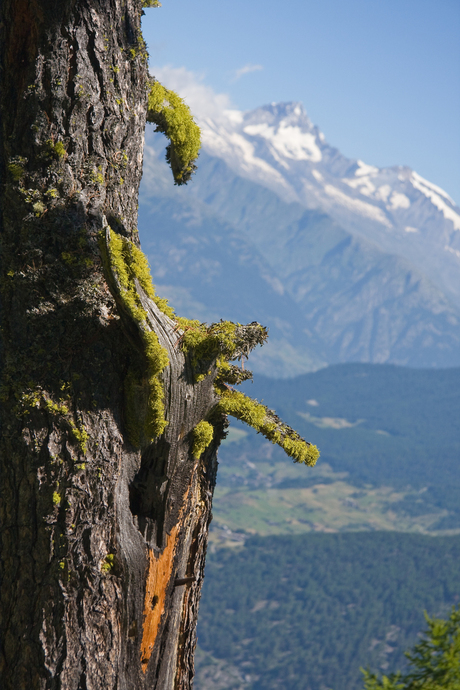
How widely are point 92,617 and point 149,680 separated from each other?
95 cm

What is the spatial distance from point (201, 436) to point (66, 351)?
1.32 m

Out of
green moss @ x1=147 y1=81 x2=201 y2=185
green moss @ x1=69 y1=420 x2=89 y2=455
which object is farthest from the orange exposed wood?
green moss @ x1=147 y1=81 x2=201 y2=185

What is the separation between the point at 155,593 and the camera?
17.2 feet

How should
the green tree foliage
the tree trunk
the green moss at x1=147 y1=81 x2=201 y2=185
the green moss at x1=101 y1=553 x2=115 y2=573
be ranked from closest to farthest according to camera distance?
the tree trunk < the green moss at x1=101 y1=553 x2=115 y2=573 < the green moss at x1=147 y1=81 x2=201 y2=185 < the green tree foliage

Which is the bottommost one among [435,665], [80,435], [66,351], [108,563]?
[435,665]

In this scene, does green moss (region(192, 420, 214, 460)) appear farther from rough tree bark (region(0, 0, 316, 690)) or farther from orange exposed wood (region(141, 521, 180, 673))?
orange exposed wood (region(141, 521, 180, 673))

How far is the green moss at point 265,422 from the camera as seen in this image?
18.1 feet

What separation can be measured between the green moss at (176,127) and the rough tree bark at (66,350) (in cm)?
94

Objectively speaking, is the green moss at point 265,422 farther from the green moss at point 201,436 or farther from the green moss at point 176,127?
the green moss at point 176,127

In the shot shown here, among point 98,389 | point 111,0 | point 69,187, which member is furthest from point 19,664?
point 111,0

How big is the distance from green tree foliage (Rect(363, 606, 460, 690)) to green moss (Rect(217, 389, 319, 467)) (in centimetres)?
248

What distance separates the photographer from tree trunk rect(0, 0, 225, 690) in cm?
459

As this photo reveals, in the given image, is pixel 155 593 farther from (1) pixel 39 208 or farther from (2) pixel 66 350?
(1) pixel 39 208

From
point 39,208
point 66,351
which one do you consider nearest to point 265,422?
point 66,351
